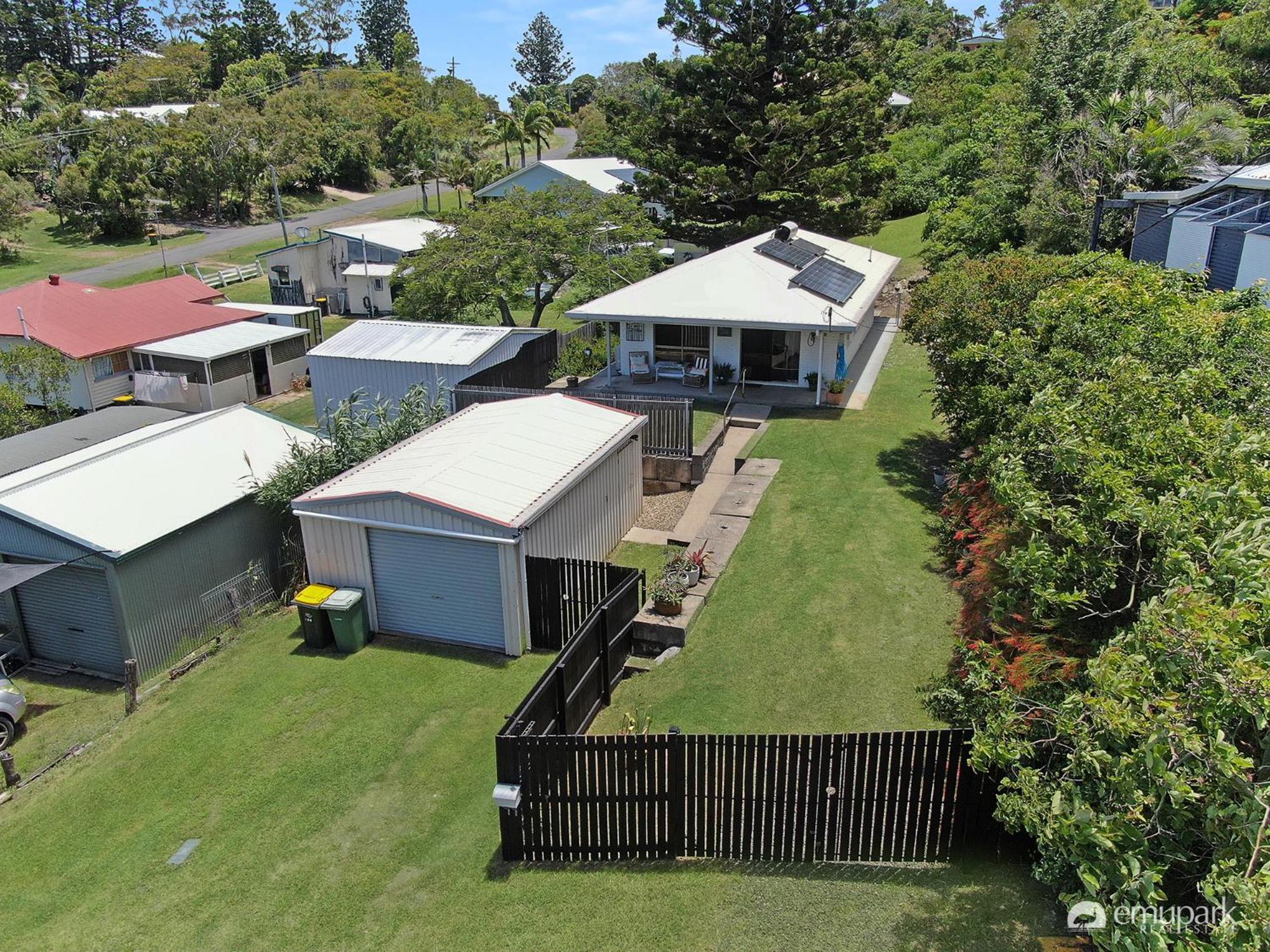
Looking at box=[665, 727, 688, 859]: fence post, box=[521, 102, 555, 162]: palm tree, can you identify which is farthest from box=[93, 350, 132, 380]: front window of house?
box=[521, 102, 555, 162]: palm tree

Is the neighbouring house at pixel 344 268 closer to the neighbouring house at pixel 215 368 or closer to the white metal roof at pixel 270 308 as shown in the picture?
the white metal roof at pixel 270 308

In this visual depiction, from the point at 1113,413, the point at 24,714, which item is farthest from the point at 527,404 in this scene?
the point at 1113,413

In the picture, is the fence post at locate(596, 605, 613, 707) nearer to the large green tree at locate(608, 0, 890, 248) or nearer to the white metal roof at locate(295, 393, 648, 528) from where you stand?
the white metal roof at locate(295, 393, 648, 528)

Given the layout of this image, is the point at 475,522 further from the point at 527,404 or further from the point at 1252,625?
the point at 1252,625

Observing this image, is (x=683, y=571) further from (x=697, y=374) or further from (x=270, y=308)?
(x=270, y=308)

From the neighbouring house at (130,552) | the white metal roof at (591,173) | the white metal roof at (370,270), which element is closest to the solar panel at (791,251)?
the neighbouring house at (130,552)

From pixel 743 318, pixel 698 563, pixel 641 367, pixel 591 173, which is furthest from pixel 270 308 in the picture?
pixel 698 563
